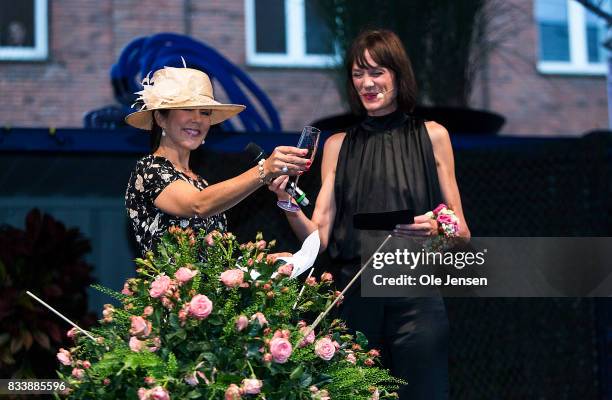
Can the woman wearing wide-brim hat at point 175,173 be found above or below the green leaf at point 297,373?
above

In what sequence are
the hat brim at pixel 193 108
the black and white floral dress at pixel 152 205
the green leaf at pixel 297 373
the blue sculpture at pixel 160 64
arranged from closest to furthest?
the green leaf at pixel 297 373, the black and white floral dress at pixel 152 205, the hat brim at pixel 193 108, the blue sculpture at pixel 160 64

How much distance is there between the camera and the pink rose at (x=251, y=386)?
2.31 meters

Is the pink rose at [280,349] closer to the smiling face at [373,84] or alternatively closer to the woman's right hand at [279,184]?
the woman's right hand at [279,184]

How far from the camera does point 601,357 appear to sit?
16.1 feet

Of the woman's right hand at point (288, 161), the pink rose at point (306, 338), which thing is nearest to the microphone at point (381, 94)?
the woman's right hand at point (288, 161)

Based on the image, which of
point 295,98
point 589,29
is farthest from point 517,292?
point 589,29

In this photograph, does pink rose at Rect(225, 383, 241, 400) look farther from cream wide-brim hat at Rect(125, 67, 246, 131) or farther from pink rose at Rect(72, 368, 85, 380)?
cream wide-brim hat at Rect(125, 67, 246, 131)

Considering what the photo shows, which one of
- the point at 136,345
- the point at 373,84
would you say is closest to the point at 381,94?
the point at 373,84

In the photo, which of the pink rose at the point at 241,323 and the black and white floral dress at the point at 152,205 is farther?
the black and white floral dress at the point at 152,205

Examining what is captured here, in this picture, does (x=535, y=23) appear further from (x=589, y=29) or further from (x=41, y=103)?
(x=41, y=103)

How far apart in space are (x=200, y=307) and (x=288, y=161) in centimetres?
62

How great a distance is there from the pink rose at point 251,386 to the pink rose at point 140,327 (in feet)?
0.92

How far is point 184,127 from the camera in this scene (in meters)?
3.30

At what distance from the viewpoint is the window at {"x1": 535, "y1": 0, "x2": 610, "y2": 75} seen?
1541 cm
